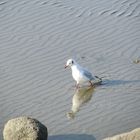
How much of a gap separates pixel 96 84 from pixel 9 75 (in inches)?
94.7

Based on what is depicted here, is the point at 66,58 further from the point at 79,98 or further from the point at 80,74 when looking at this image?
the point at 79,98

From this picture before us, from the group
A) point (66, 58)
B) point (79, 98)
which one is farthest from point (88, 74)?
point (66, 58)

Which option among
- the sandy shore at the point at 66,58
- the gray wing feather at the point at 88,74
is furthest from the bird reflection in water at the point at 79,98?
the gray wing feather at the point at 88,74

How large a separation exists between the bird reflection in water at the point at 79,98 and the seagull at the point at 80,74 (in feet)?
0.63

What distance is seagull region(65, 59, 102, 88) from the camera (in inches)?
569

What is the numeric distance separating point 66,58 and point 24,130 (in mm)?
4510

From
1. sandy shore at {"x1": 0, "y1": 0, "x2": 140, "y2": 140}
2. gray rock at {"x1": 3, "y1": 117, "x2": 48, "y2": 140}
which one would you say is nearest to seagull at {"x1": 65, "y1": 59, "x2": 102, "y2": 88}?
sandy shore at {"x1": 0, "y1": 0, "x2": 140, "y2": 140}

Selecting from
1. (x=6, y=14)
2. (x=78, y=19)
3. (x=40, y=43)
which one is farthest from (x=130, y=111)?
(x=6, y=14)

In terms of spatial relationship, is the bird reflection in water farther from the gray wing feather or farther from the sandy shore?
the gray wing feather

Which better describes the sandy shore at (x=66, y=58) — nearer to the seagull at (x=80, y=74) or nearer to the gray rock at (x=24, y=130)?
the seagull at (x=80, y=74)

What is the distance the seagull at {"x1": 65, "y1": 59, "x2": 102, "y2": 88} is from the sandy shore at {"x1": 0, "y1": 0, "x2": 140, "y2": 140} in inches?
11.8

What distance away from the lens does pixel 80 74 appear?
568 inches

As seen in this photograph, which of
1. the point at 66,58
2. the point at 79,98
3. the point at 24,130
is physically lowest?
the point at 24,130

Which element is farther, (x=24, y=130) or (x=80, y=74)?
(x=80, y=74)
